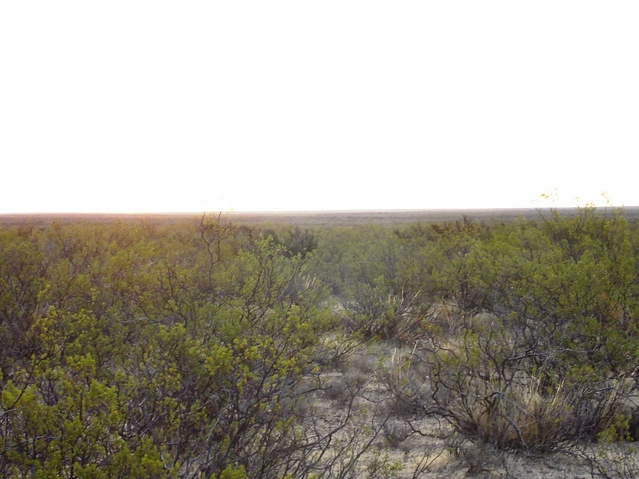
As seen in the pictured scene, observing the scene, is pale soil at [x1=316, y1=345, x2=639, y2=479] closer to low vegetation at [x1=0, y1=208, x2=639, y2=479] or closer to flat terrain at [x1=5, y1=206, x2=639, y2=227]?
low vegetation at [x1=0, y1=208, x2=639, y2=479]

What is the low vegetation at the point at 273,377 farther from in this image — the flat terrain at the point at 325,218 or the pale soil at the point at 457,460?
the flat terrain at the point at 325,218

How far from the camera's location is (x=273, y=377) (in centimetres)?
385

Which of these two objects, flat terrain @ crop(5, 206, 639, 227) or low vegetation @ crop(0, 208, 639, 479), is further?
flat terrain @ crop(5, 206, 639, 227)

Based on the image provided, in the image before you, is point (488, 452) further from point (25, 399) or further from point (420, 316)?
point (420, 316)

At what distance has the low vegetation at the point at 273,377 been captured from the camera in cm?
303

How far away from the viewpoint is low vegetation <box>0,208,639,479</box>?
303cm

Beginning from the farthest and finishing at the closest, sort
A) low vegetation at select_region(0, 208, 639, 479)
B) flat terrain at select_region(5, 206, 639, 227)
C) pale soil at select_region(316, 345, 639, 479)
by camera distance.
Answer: flat terrain at select_region(5, 206, 639, 227) < pale soil at select_region(316, 345, 639, 479) < low vegetation at select_region(0, 208, 639, 479)

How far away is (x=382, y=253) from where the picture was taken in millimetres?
11773

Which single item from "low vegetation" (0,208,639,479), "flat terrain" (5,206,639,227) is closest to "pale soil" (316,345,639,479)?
"low vegetation" (0,208,639,479)

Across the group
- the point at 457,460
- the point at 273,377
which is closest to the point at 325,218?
the point at 457,460

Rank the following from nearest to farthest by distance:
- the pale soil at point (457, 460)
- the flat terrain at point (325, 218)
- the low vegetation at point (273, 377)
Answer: the low vegetation at point (273, 377) → the pale soil at point (457, 460) → the flat terrain at point (325, 218)

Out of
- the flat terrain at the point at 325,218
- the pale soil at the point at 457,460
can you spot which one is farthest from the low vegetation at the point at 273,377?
the flat terrain at the point at 325,218

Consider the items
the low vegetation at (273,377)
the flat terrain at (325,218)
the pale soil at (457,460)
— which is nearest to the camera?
the low vegetation at (273,377)

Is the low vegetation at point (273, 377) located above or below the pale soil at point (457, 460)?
above
